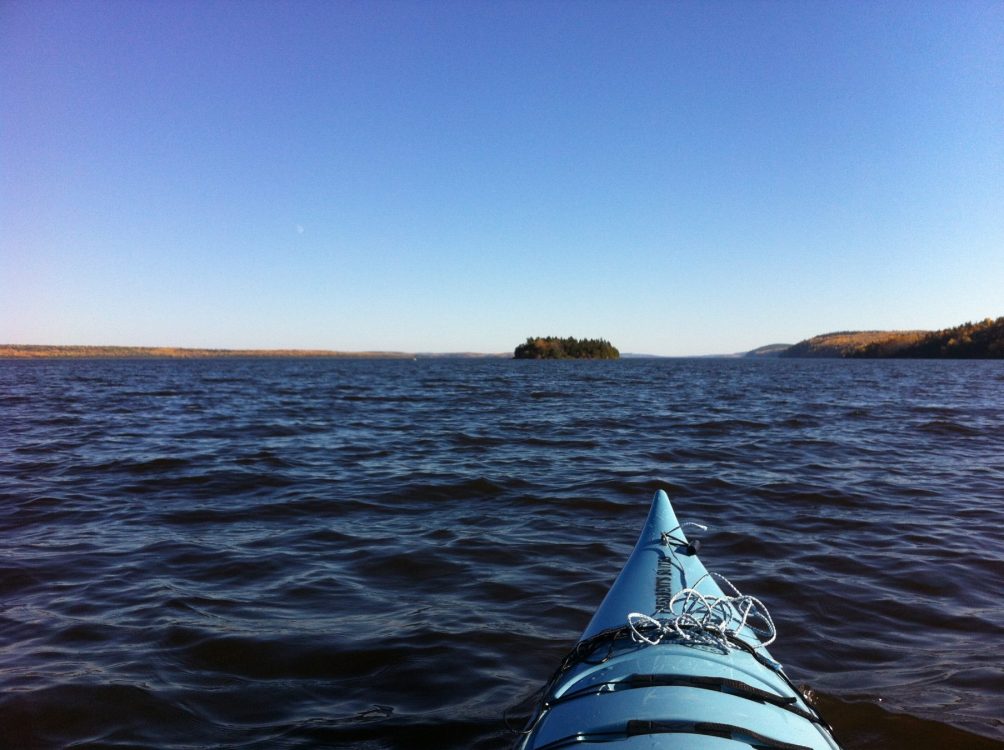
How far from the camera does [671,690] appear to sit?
2672 mm

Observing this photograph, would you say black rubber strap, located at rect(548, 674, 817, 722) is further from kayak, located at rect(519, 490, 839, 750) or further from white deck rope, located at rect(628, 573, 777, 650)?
white deck rope, located at rect(628, 573, 777, 650)

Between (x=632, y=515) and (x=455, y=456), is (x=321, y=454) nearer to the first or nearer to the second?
(x=455, y=456)

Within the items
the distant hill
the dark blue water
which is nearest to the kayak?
the dark blue water

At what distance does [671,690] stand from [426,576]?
3886 millimetres

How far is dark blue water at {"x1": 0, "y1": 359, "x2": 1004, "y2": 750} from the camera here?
3826 millimetres

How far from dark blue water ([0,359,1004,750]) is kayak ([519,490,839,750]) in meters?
0.99

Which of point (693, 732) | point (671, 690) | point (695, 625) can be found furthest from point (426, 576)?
point (693, 732)

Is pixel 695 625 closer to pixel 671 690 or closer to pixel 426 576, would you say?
pixel 671 690

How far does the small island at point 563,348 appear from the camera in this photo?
123 meters

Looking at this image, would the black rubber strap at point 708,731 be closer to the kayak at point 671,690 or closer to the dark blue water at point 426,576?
the kayak at point 671,690

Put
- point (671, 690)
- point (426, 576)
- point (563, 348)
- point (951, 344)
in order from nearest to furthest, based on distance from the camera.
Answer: point (671, 690), point (426, 576), point (951, 344), point (563, 348)

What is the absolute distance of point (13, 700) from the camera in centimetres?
376

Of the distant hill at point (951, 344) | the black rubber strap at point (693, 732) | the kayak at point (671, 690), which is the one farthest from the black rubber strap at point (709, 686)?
the distant hill at point (951, 344)

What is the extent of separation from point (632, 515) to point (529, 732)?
19.6ft
